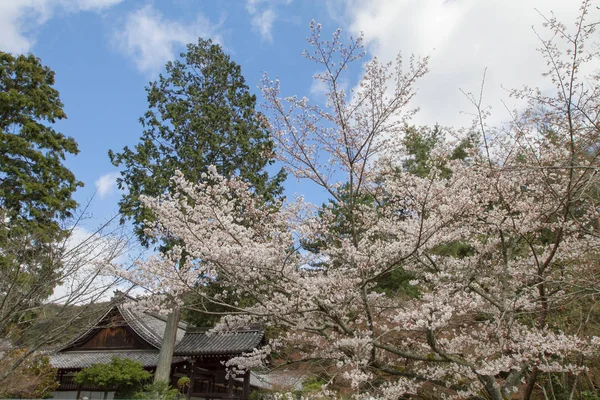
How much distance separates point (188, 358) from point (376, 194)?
960 cm

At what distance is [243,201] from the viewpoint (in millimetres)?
6633

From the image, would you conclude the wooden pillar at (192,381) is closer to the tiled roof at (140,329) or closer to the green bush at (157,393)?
the tiled roof at (140,329)

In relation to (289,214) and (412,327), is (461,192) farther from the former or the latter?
(289,214)

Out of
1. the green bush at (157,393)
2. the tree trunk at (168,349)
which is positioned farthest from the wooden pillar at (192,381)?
the green bush at (157,393)

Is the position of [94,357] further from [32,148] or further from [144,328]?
[32,148]

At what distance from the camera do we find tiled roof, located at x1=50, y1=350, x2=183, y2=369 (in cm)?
1379

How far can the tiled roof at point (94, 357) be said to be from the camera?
45.3 ft

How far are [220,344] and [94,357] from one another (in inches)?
208

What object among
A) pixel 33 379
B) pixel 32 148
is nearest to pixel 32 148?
pixel 32 148

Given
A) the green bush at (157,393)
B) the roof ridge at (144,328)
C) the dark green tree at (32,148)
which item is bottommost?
the green bush at (157,393)

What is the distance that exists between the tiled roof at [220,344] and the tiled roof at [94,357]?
0.54 m

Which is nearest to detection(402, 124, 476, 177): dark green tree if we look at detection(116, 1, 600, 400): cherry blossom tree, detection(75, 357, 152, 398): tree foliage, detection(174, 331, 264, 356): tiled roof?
detection(116, 1, 600, 400): cherry blossom tree

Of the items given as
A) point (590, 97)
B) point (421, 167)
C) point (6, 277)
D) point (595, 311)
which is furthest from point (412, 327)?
point (421, 167)

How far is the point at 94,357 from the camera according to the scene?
48.9 feet
